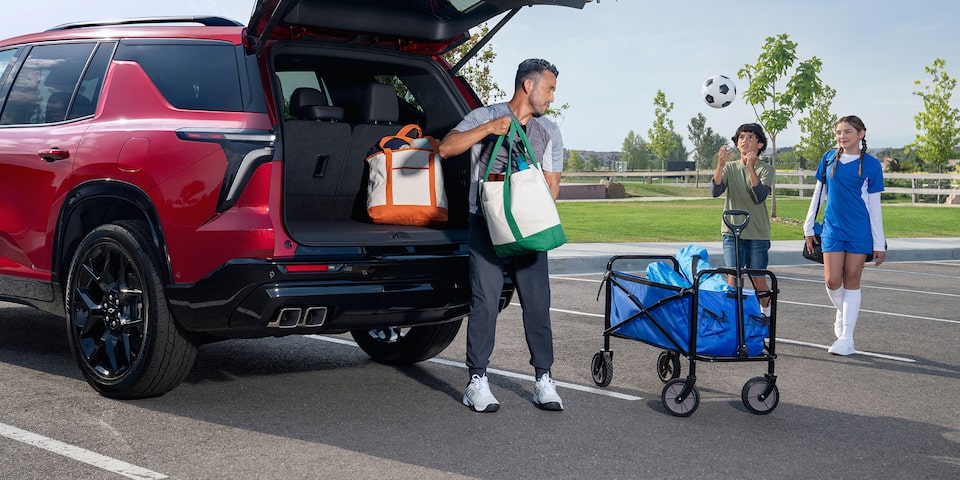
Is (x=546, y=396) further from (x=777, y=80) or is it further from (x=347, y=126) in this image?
(x=777, y=80)

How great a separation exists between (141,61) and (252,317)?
157cm

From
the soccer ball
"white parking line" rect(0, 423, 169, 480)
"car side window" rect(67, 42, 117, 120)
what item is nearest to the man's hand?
"car side window" rect(67, 42, 117, 120)

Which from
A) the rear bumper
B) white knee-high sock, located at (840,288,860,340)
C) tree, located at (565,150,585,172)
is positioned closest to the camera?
the rear bumper

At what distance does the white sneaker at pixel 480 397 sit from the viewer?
530 cm

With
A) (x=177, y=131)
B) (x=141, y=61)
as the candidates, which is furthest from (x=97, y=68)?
(x=177, y=131)

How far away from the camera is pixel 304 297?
4836mm

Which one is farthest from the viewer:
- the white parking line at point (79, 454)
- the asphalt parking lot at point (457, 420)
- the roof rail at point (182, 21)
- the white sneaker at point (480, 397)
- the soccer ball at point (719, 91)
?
the soccer ball at point (719, 91)

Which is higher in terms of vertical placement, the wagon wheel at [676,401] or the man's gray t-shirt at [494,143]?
the man's gray t-shirt at [494,143]

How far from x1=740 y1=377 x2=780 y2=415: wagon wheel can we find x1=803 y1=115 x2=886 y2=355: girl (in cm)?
209

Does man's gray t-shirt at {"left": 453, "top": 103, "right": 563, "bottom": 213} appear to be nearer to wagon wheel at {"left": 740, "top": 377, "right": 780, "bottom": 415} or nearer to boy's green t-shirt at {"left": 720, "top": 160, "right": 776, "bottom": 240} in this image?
wagon wheel at {"left": 740, "top": 377, "right": 780, "bottom": 415}

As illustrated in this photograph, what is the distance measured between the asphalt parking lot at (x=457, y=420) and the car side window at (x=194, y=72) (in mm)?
1509

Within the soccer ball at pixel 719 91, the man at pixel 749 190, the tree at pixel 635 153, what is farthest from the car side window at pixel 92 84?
the tree at pixel 635 153

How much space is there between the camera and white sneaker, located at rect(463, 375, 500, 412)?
209 inches

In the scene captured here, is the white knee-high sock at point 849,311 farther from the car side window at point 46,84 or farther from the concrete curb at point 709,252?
the car side window at point 46,84
